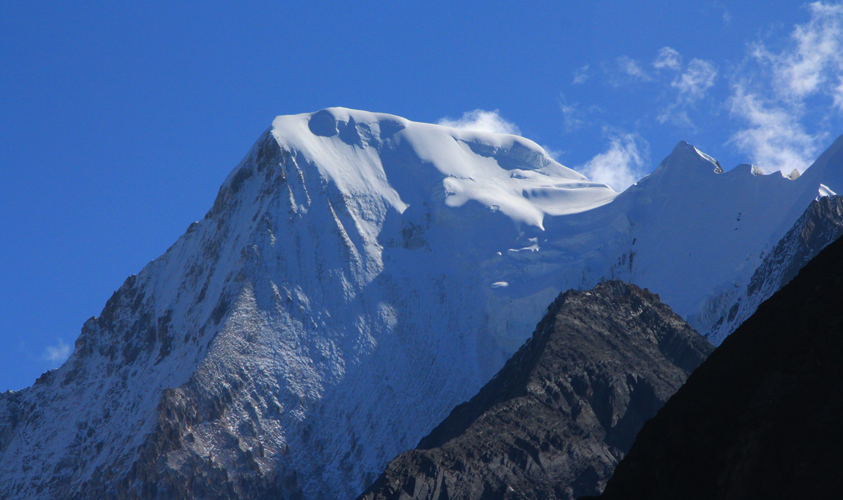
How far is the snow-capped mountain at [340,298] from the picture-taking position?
129750mm

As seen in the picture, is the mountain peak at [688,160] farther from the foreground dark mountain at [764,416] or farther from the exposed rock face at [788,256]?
the foreground dark mountain at [764,416]

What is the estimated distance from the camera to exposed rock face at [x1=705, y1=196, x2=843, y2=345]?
124 meters

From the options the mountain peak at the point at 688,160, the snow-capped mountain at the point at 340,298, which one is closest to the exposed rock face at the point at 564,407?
the snow-capped mountain at the point at 340,298

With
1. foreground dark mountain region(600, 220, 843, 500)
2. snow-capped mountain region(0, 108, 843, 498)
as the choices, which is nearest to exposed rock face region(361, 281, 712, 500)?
snow-capped mountain region(0, 108, 843, 498)

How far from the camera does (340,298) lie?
146250mm

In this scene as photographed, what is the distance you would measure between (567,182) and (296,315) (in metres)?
59.7

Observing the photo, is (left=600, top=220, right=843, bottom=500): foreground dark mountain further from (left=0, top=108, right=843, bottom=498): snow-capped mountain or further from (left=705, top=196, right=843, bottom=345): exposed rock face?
(left=0, top=108, right=843, bottom=498): snow-capped mountain

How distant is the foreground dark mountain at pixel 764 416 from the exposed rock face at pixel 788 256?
77252mm

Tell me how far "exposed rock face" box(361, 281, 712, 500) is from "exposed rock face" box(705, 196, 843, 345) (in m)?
9.67

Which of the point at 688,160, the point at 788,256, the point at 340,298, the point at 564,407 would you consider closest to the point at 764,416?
the point at 564,407

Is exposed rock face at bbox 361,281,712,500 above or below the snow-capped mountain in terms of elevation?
below

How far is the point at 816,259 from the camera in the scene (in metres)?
49.3

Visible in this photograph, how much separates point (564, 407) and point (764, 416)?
62190 millimetres

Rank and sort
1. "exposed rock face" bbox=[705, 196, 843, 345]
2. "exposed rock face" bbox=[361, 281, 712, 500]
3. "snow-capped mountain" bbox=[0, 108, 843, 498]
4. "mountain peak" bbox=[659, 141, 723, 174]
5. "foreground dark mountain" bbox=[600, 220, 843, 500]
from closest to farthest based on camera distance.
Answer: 1. "foreground dark mountain" bbox=[600, 220, 843, 500]
2. "exposed rock face" bbox=[361, 281, 712, 500]
3. "exposed rock face" bbox=[705, 196, 843, 345]
4. "snow-capped mountain" bbox=[0, 108, 843, 498]
5. "mountain peak" bbox=[659, 141, 723, 174]
